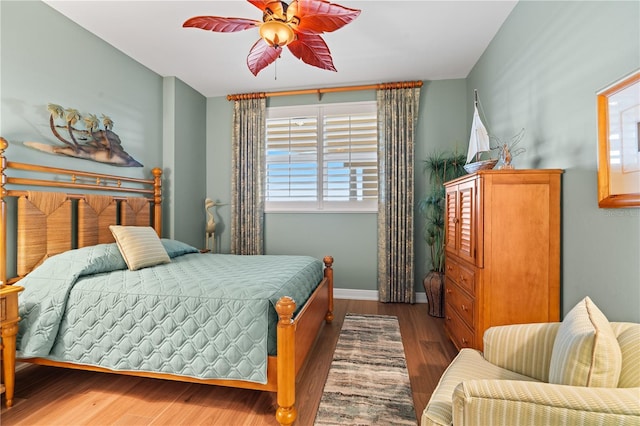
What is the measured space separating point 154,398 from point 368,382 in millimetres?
1399

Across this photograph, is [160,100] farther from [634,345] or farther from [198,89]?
[634,345]

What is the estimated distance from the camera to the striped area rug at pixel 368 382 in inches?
68.9

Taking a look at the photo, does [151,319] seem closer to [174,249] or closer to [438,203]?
[174,249]

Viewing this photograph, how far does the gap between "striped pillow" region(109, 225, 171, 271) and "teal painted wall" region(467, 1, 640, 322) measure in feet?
9.79

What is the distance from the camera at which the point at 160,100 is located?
12.5 ft

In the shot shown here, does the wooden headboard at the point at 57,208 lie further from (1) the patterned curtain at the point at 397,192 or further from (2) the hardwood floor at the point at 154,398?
(1) the patterned curtain at the point at 397,192

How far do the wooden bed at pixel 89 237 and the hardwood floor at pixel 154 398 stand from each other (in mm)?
184

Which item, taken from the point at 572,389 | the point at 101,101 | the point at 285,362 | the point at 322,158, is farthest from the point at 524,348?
the point at 101,101

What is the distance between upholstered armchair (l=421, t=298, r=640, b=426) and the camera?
2.77 feet

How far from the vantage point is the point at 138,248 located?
249cm

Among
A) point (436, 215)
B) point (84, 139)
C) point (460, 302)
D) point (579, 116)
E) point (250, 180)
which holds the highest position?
point (84, 139)

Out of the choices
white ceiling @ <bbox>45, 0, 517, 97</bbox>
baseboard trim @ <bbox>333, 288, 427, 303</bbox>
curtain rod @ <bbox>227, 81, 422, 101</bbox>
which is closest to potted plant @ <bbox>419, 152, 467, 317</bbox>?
baseboard trim @ <bbox>333, 288, 427, 303</bbox>

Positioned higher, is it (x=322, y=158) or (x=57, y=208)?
(x=322, y=158)

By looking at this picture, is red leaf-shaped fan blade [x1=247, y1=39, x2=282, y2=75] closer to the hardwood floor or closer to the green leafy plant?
the green leafy plant
